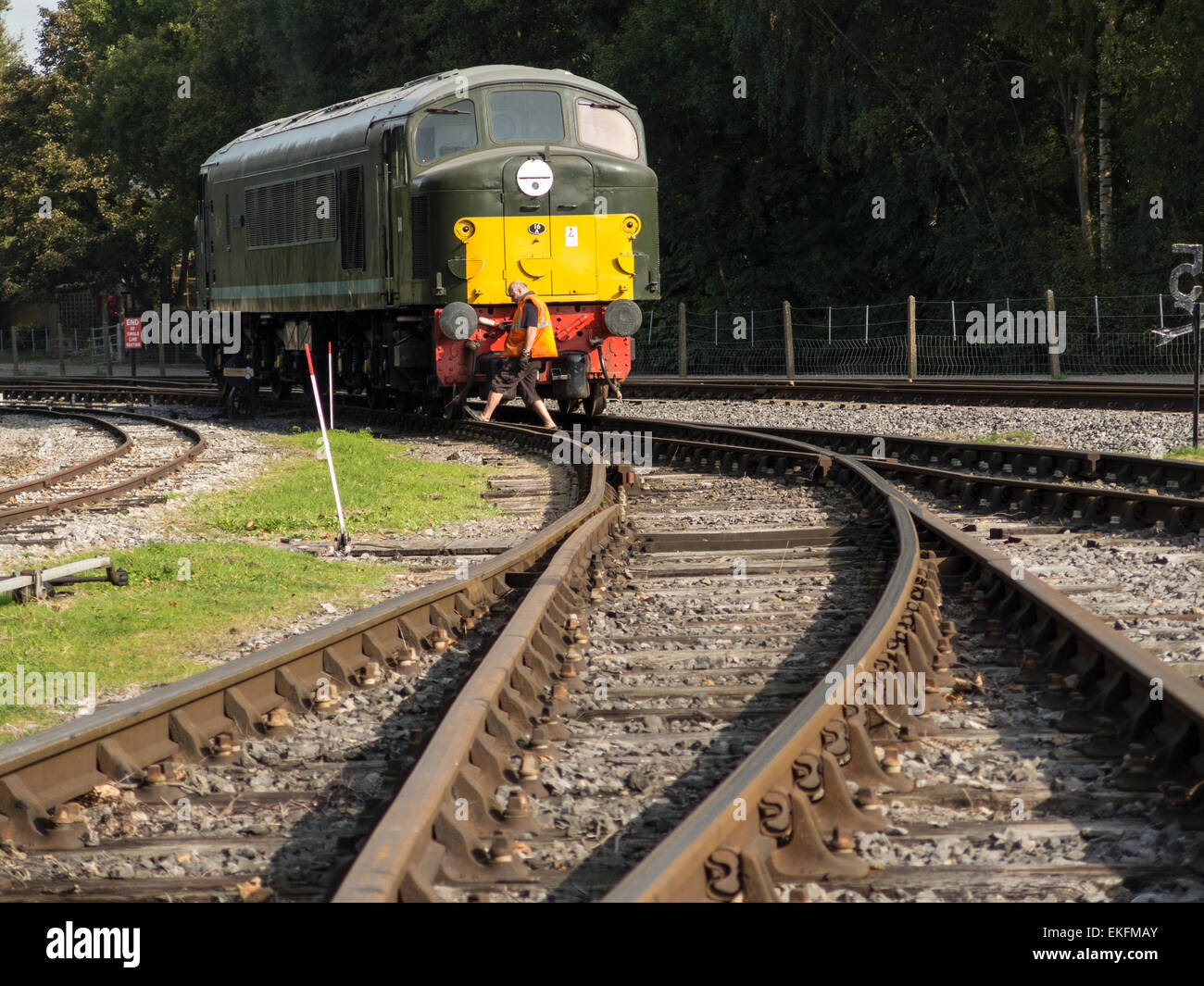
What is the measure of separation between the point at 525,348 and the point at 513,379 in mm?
383

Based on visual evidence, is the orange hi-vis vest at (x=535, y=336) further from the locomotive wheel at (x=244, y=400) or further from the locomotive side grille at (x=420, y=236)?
the locomotive wheel at (x=244, y=400)

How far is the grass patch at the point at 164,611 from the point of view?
6496mm

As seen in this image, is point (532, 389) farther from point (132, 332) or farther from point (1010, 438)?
point (132, 332)

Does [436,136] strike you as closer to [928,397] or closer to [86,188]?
[928,397]

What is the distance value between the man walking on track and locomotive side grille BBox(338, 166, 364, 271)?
95.9 inches

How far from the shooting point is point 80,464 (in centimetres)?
1611

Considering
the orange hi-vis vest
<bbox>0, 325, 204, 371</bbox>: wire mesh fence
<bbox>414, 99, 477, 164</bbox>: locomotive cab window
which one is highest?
<bbox>414, 99, 477, 164</bbox>: locomotive cab window

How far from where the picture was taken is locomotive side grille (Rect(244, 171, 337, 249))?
778 inches

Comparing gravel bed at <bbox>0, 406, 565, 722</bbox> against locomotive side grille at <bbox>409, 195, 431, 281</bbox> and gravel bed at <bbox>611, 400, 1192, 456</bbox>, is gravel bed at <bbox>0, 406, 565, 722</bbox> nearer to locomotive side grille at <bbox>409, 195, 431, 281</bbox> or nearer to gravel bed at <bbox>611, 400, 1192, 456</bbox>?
locomotive side grille at <bbox>409, 195, 431, 281</bbox>

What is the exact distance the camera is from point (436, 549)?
9688 mm

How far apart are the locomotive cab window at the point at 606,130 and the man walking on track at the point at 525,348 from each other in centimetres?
237

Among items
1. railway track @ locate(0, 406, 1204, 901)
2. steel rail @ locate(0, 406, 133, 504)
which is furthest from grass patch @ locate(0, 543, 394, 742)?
steel rail @ locate(0, 406, 133, 504)
